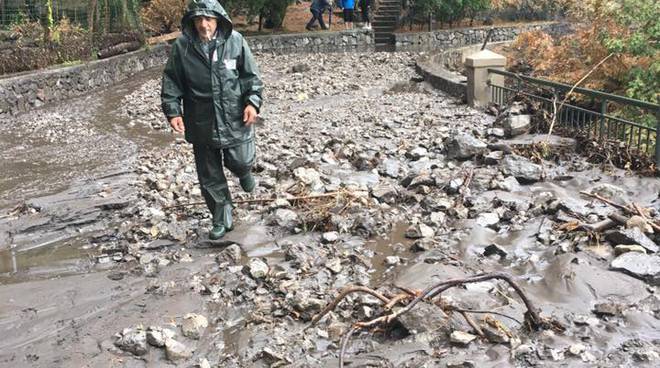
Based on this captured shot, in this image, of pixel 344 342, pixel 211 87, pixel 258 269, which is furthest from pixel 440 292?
pixel 211 87

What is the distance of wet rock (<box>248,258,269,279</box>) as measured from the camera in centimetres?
452

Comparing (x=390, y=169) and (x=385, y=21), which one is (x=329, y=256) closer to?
(x=390, y=169)

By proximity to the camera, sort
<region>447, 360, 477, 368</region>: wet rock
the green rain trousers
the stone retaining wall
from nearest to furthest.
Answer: <region>447, 360, 477, 368</region>: wet rock
the green rain trousers
the stone retaining wall

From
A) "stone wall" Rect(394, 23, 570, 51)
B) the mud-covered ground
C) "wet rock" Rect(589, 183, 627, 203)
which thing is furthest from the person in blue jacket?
"wet rock" Rect(589, 183, 627, 203)

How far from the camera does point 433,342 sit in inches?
142

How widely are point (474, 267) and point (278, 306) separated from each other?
1.49 meters

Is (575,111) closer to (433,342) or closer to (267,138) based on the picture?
(267,138)

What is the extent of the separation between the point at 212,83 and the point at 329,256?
62.2 inches

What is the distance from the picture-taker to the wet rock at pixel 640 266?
13.9ft

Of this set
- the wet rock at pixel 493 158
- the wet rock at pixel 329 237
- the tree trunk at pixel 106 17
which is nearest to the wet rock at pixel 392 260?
the wet rock at pixel 329 237

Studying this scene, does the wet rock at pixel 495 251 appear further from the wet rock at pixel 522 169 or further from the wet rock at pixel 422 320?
the wet rock at pixel 522 169

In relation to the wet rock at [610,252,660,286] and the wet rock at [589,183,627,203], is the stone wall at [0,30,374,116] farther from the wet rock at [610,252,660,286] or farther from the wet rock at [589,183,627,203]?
the wet rock at [610,252,660,286]

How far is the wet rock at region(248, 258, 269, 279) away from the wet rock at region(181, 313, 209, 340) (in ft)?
2.03

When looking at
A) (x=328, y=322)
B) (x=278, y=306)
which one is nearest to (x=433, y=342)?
(x=328, y=322)
